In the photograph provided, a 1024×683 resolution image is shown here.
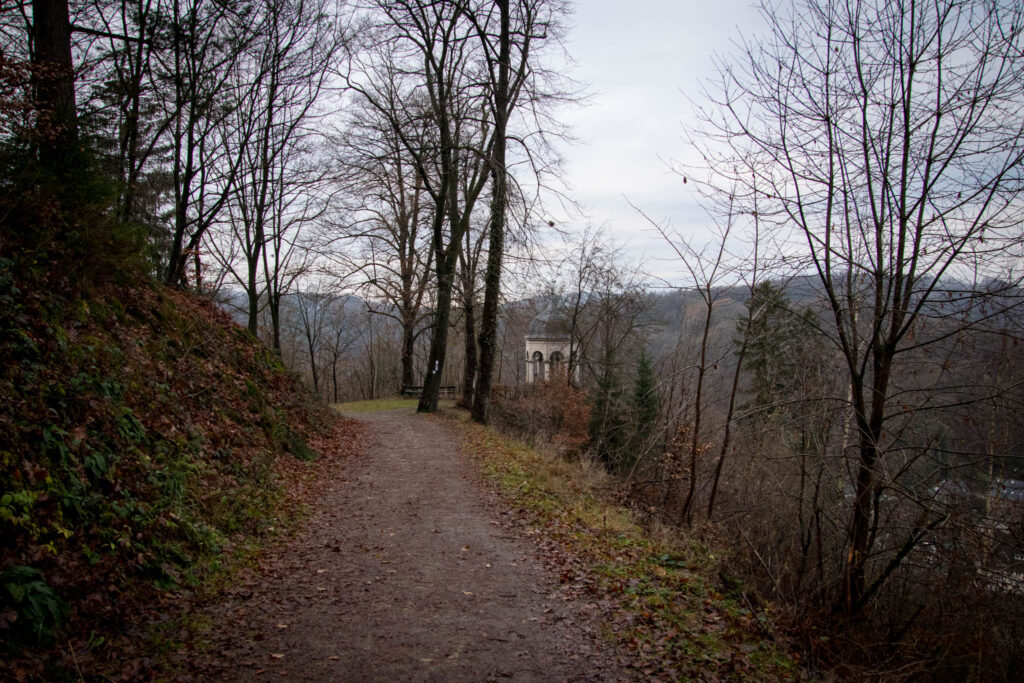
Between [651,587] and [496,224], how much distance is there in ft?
36.2

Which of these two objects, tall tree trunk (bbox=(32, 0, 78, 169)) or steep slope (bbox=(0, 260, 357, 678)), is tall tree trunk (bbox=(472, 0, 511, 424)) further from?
tall tree trunk (bbox=(32, 0, 78, 169))

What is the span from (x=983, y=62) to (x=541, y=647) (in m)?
6.41

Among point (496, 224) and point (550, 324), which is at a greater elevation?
point (496, 224)

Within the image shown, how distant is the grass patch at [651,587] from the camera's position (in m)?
4.34

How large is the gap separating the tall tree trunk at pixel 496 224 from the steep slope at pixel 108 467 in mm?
7363

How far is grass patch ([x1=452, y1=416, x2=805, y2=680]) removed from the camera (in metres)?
4.34

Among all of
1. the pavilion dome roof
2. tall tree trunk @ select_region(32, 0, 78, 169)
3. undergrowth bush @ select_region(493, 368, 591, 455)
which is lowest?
undergrowth bush @ select_region(493, 368, 591, 455)

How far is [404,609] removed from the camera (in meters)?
4.89

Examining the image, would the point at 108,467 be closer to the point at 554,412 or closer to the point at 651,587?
the point at 651,587

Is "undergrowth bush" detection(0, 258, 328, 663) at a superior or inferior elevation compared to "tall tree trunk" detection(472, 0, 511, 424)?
inferior

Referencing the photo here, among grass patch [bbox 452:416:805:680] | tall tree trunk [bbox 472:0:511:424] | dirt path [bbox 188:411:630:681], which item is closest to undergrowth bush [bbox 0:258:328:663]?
dirt path [bbox 188:411:630:681]

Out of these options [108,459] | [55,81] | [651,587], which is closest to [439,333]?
[55,81]

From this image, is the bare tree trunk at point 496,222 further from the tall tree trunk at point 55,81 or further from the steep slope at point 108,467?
the tall tree trunk at point 55,81

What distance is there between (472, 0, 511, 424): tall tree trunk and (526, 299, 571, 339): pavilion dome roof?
29.3ft
